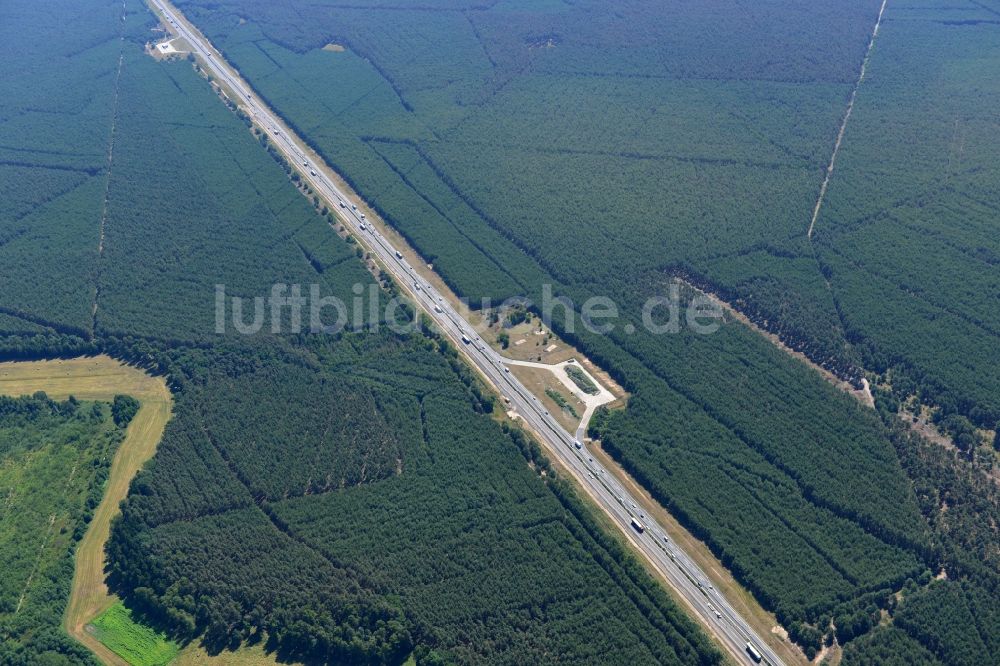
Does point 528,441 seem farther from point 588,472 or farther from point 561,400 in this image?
point 561,400

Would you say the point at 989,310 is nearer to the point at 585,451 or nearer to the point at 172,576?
the point at 585,451

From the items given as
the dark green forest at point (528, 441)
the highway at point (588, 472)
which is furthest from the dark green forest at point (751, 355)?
the highway at point (588, 472)

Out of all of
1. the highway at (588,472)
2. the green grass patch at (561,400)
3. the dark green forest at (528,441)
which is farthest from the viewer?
the green grass patch at (561,400)

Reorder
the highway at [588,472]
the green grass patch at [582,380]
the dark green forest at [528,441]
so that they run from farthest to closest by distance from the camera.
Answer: the green grass patch at [582,380] → the dark green forest at [528,441] → the highway at [588,472]

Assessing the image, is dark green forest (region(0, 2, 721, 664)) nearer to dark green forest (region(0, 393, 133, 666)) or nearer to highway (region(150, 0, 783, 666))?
dark green forest (region(0, 393, 133, 666))

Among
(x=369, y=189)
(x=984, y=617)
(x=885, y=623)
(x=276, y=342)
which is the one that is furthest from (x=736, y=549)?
(x=369, y=189)

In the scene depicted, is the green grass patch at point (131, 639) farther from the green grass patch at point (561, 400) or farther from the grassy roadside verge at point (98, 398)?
the green grass patch at point (561, 400)
